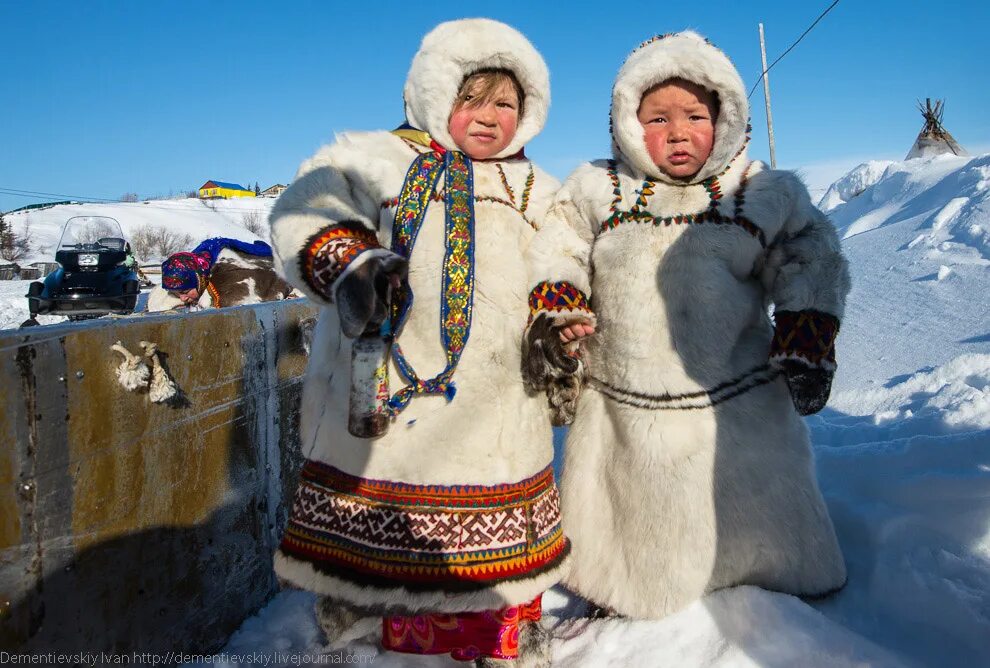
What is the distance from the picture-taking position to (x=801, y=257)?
180 cm

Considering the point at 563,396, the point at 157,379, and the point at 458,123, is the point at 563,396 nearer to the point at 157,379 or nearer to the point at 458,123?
the point at 458,123

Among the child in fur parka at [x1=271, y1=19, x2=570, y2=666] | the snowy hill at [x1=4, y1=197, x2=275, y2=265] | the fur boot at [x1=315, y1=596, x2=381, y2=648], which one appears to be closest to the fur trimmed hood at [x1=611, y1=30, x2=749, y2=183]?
the child in fur parka at [x1=271, y1=19, x2=570, y2=666]

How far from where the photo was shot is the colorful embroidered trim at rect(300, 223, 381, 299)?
1487 millimetres

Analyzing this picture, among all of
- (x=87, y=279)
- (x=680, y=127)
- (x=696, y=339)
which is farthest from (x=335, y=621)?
(x=87, y=279)

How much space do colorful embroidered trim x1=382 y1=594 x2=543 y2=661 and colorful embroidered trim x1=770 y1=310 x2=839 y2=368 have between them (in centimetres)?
99

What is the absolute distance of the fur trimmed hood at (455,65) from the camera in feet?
5.74

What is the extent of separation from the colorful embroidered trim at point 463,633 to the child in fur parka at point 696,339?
248 millimetres

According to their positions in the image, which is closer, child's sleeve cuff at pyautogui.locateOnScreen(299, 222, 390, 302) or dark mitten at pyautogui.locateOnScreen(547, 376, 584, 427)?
child's sleeve cuff at pyautogui.locateOnScreen(299, 222, 390, 302)

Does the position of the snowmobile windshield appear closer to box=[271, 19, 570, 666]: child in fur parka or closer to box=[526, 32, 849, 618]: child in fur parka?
box=[271, 19, 570, 666]: child in fur parka

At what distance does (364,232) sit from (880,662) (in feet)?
5.32

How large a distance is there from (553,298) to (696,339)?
0.42m

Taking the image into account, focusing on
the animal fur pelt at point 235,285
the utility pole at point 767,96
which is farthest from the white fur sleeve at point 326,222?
the utility pole at point 767,96

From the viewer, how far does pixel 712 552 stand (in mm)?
1796

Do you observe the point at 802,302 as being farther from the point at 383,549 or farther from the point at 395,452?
the point at 383,549
